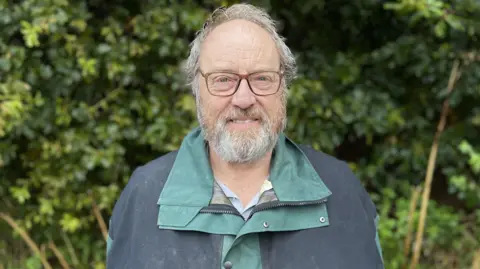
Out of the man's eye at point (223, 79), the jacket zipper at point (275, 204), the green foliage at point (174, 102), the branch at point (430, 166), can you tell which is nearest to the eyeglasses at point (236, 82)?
the man's eye at point (223, 79)

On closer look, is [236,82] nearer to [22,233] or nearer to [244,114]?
[244,114]

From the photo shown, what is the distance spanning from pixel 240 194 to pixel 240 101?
36 centimetres

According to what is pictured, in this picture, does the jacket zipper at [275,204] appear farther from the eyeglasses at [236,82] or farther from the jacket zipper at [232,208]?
the eyeglasses at [236,82]

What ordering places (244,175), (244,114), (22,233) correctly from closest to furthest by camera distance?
(244,114)
(244,175)
(22,233)

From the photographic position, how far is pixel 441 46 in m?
2.66

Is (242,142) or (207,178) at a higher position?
(242,142)

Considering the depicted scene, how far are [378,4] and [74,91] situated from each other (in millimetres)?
1787

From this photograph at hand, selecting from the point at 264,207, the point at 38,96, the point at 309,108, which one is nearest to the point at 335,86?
the point at 309,108

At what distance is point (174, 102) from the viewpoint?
2.75 m

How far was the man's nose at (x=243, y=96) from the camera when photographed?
62.5 inches

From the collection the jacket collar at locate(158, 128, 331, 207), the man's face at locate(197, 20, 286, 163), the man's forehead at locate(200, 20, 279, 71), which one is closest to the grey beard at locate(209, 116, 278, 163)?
the man's face at locate(197, 20, 286, 163)

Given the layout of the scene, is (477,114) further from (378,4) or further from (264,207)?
(264,207)

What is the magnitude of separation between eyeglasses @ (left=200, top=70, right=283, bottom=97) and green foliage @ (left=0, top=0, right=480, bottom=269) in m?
1.02

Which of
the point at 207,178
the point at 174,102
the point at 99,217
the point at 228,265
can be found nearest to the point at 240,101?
the point at 207,178
